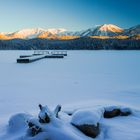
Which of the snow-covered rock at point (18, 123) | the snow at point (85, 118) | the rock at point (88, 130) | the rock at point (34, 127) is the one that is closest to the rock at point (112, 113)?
the snow at point (85, 118)

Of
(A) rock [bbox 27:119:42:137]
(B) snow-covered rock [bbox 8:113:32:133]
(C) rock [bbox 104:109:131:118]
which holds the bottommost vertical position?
(C) rock [bbox 104:109:131:118]

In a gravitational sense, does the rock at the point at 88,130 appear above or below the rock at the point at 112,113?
above

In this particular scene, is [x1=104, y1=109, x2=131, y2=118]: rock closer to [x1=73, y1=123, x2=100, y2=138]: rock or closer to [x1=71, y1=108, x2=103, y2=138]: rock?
[x1=71, y1=108, x2=103, y2=138]: rock

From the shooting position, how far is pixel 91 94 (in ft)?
21.1

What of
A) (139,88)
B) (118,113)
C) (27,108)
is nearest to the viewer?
(118,113)

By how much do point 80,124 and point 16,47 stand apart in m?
98.6

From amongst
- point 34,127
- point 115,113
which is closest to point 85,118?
point 34,127

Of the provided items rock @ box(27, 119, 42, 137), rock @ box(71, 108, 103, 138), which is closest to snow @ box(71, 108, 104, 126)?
rock @ box(71, 108, 103, 138)

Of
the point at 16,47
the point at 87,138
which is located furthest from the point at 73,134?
the point at 16,47

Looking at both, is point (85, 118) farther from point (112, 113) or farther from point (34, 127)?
point (112, 113)

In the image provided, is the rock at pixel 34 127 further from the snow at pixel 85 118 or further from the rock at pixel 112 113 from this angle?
the rock at pixel 112 113

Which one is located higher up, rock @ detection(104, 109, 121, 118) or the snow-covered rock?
the snow-covered rock

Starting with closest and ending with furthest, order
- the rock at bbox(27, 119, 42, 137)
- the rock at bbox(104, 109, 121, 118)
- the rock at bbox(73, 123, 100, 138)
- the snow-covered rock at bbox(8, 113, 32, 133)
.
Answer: the rock at bbox(27, 119, 42, 137), the rock at bbox(73, 123, 100, 138), the snow-covered rock at bbox(8, 113, 32, 133), the rock at bbox(104, 109, 121, 118)

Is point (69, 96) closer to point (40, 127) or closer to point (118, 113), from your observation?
point (118, 113)
